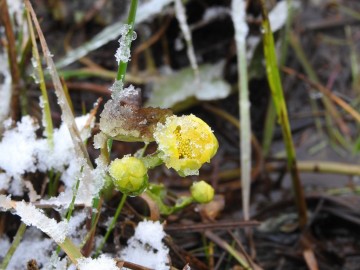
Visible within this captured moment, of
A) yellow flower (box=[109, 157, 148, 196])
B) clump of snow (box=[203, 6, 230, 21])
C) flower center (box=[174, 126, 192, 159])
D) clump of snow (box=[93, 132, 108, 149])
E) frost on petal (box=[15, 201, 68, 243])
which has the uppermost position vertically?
clump of snow (box=[203, 6, 230, 21])

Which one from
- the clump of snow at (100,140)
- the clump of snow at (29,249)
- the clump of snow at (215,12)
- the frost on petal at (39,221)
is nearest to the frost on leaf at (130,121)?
the clump of snow at (100,140)

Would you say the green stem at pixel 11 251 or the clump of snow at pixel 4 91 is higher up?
the clump of snow at pixel 4 91

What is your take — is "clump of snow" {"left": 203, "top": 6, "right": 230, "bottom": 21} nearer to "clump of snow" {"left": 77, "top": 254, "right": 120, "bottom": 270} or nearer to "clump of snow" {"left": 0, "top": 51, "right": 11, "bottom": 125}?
"clump of snow" {"left": 0, "top": 51, "right": 11, "bottom": 125}

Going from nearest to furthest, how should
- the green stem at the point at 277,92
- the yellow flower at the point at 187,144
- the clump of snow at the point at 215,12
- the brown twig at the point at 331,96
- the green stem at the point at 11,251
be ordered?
the yellow flower at the point at 187,144
the green stem at the point at 11,251
the green stem at the point at 277,92
the brown twig at the point at 331,96
the clump of snow at the point at 215,12

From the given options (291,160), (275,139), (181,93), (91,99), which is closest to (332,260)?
(291,160)

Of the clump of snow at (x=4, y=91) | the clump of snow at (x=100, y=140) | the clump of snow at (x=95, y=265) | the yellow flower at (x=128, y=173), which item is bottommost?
the clump of snow at (x=95, y=265)

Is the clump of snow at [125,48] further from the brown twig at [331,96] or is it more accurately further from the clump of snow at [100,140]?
the brown twig at [331,96]

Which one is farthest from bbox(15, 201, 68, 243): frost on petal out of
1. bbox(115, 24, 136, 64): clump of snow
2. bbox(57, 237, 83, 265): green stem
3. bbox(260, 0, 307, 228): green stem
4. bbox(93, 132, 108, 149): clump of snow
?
bbox(260, 0, 307, 228): green stem
